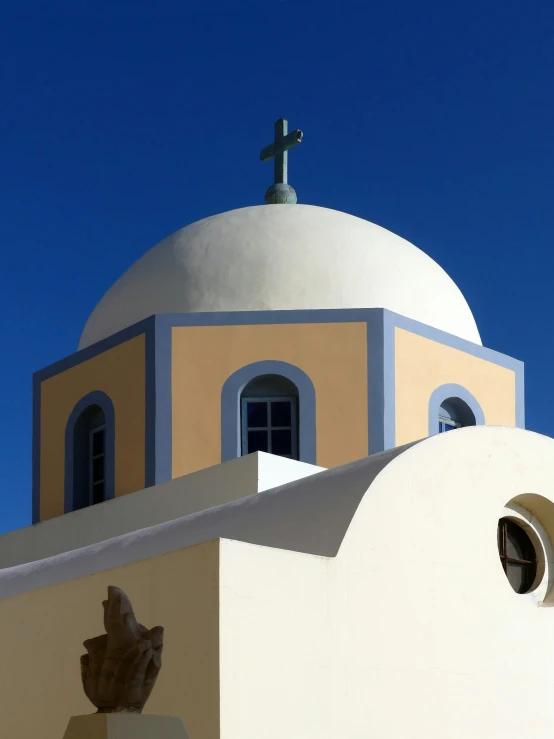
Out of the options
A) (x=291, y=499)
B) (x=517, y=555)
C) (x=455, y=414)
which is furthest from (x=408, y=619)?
(x=455, y=414)

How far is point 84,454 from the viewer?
11070 millimetres

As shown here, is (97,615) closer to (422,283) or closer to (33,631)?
(33,631)

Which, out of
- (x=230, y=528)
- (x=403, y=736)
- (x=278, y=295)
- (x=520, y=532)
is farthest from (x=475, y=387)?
(x=403, y=736)

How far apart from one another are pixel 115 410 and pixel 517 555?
12.8 ft

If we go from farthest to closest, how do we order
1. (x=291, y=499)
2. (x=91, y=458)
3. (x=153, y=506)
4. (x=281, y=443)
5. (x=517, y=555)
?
(x=91, y=458)
(x=281, y=443)
(x=153, y=506)
(x=517, y=555)
(x=291, y=499)

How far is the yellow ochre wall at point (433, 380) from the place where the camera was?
10.1m

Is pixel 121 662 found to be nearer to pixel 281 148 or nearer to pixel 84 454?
pixel 84 454

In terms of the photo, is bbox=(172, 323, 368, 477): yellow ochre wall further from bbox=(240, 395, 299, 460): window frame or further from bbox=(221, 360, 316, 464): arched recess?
bbox=(240, 395, 299, 460): window frame

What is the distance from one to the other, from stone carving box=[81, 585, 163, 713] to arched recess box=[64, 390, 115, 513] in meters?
5.96

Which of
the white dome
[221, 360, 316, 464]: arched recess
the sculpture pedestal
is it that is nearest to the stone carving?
the sculpture pedestal

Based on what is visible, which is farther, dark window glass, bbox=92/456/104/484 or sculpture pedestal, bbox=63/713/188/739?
dark window glass, bbox=92/456/104/484

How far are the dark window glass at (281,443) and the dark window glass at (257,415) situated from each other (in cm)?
13

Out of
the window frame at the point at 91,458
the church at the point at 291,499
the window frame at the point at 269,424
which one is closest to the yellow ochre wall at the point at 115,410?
the church at the point at 291,499

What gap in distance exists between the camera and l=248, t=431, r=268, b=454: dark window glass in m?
10.1
